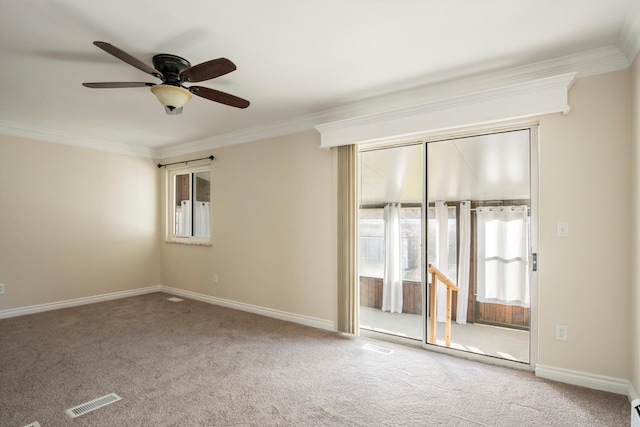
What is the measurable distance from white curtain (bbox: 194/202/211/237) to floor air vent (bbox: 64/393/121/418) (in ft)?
10.2

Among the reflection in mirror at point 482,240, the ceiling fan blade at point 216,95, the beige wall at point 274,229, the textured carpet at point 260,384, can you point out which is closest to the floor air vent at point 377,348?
the textured carpet at point 260,384

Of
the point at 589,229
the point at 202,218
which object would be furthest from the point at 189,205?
the point at 589,229

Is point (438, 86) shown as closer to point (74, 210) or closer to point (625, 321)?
point (625, 321)

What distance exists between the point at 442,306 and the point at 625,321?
1.38m

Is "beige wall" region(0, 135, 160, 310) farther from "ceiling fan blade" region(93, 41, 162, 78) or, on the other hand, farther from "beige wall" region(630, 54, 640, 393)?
"beige wall" region(630, 54, 640, 393)

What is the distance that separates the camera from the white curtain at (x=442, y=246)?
3.28 m

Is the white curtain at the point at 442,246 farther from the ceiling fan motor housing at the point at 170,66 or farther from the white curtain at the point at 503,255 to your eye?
the ceiling fan motor housing at the point at 170,66

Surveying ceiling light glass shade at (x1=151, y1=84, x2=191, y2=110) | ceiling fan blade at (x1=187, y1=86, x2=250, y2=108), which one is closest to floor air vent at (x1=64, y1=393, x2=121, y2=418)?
ceiling light glass shade at (x1=151, y1=84, x2=191, y2=110)

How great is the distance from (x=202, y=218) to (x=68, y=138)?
6.97 ft

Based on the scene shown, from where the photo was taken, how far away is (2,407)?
2.20 meters

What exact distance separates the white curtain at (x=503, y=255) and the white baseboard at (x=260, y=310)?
1.70 meters

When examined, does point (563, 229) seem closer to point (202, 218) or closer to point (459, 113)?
point (459, 113)

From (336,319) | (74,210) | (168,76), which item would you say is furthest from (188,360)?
(74,210)

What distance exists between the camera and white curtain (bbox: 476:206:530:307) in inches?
115
